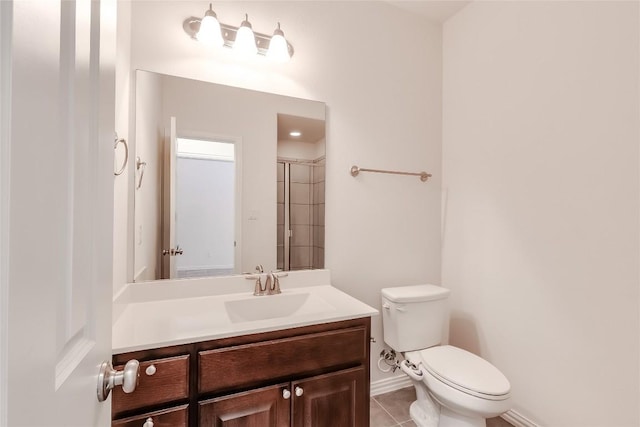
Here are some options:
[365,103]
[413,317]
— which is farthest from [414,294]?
[365,103]

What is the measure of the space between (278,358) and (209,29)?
1545 mm

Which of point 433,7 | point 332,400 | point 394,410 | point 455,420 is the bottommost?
point 394,410

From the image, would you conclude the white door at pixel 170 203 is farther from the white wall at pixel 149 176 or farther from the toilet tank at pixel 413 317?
the toilet tank at pixel 413 317

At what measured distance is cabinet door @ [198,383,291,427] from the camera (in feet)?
3.41

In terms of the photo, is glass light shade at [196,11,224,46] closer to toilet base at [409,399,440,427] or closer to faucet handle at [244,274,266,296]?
faucet handle at [244,274,266,296]

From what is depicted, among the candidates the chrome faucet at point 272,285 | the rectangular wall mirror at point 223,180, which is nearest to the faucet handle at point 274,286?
the chrome faucet at point 272,285

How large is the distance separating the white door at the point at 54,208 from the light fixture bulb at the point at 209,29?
0.99 m

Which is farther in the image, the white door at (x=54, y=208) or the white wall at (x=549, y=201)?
the white wall at (x=549, y=201)

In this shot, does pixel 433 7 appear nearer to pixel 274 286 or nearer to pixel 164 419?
pixel 274 286

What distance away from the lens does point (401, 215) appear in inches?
81.1

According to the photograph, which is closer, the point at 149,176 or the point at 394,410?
the point at 149,176

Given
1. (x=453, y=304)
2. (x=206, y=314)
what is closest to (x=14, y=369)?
(x=206, y=314)

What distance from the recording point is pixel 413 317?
1.76 meters

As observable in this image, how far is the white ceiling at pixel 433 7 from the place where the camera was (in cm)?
200
